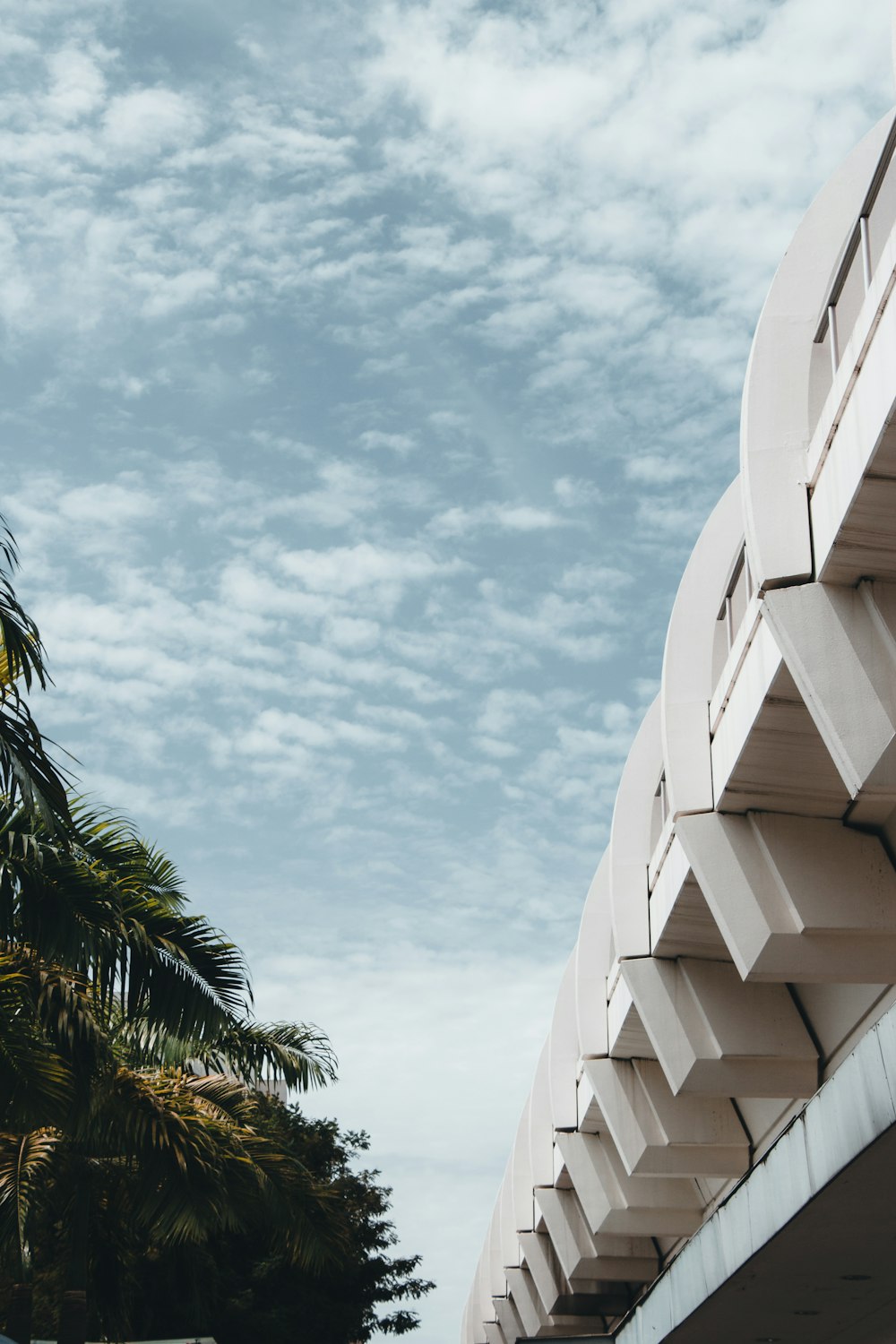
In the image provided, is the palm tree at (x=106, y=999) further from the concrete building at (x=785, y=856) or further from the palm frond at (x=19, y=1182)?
the concrete building at (x=785, y=856)

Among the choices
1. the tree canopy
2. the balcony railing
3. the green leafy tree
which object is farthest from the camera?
the green leafy tree

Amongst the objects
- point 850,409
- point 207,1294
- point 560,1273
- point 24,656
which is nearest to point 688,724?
point 850,409

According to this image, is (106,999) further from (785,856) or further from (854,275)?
(854,275)

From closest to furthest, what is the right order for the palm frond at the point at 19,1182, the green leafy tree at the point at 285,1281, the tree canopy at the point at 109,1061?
the tree canopy at the point at 109,1061 → the palm frond at the point at 19,1182 → the green leafy tree at the point at 285,1281

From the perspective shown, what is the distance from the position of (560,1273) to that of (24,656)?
2179cm

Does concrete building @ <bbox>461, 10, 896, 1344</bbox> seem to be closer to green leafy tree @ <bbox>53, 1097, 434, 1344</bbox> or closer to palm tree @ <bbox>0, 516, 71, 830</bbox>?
palm tree @ <bbox>0, 516, 71, 830</bbox>

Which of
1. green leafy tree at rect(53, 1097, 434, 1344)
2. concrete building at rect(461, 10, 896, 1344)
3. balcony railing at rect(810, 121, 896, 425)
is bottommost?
concrete building at rect(461, 10, 896, 1344)

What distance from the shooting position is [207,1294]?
35.4 m

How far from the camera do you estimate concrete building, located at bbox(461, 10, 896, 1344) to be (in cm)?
715

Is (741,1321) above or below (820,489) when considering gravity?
below

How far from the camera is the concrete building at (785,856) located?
715 centimetres

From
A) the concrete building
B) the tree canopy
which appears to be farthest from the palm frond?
the concrete building

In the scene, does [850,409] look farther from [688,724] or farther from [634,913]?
[634,913]

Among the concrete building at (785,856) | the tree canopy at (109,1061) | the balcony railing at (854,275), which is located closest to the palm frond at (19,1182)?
the tree canopy at (109,1061)
